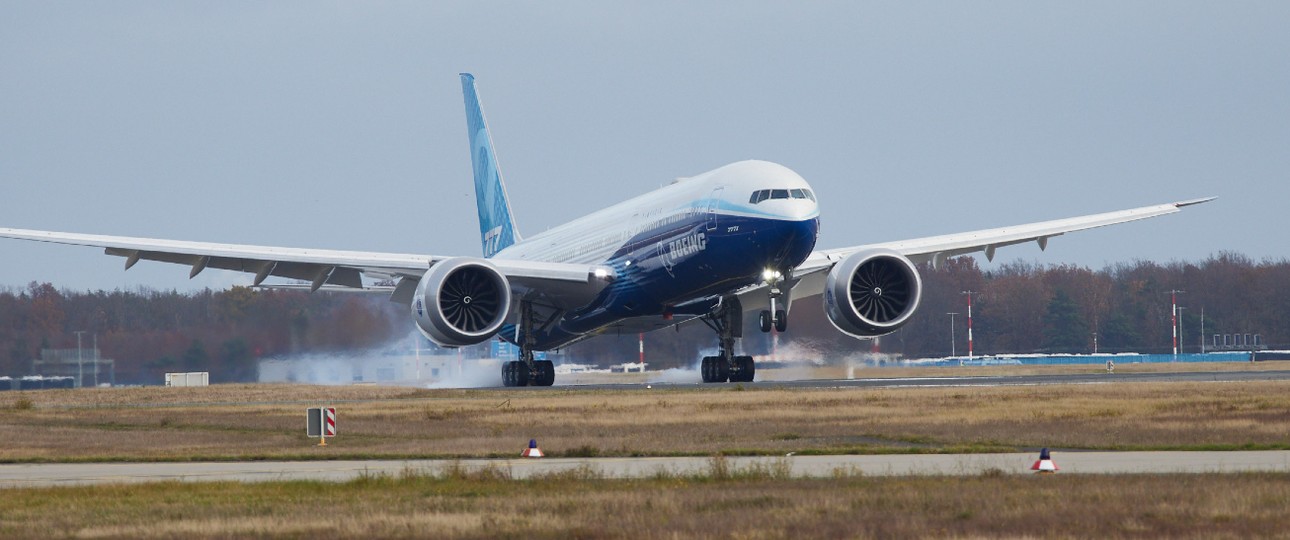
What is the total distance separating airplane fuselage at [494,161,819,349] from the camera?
44.0 meters

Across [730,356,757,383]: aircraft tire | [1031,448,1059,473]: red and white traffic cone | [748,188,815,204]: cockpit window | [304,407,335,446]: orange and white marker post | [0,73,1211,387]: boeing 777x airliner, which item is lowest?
[1031,448,1059,473]: red and white traffic cone

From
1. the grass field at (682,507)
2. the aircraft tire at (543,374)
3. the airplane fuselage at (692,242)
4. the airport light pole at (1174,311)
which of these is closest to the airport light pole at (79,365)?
the airplane fuselage at (692,242)

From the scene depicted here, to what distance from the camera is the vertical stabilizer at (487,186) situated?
218 feet

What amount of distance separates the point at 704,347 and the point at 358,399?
18.3 metres

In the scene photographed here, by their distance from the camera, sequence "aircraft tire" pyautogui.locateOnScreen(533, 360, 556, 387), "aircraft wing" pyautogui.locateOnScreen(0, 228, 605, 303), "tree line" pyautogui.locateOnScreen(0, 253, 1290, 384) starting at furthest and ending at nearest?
"tree line" pyautogui.locateOnScreen(0, 253, 1290, 384) → "aircraft tire" pyautogui.locateOnScreen(533, 360, 556, 387) → "aircraft wing" pyautogui.locateOnScreen(0, 228, 605, 303)

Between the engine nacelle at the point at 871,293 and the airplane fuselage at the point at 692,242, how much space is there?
2.14 m

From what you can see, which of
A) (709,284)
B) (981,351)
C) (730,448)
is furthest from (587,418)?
(981,351)

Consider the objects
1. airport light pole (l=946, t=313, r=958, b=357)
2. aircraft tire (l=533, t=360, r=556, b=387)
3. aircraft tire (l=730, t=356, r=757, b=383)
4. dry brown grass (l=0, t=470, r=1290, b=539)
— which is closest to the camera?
dry brown grass (l=0, t=470, r=1290, b=539)

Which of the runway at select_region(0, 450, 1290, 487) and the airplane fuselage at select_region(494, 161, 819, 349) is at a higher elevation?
the airplane fuselage at select_region(494, 161, 819, 349)

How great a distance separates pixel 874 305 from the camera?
46.9m

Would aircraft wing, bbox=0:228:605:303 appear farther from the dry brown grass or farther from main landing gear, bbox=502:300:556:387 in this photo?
the dry brown grass

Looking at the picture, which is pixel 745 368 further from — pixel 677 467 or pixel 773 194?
pixel 677 467

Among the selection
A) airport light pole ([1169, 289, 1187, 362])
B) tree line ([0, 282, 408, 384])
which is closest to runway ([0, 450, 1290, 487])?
tree line ([0, 282, 408, 384])

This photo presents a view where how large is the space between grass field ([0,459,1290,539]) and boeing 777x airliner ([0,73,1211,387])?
24.4 metres
